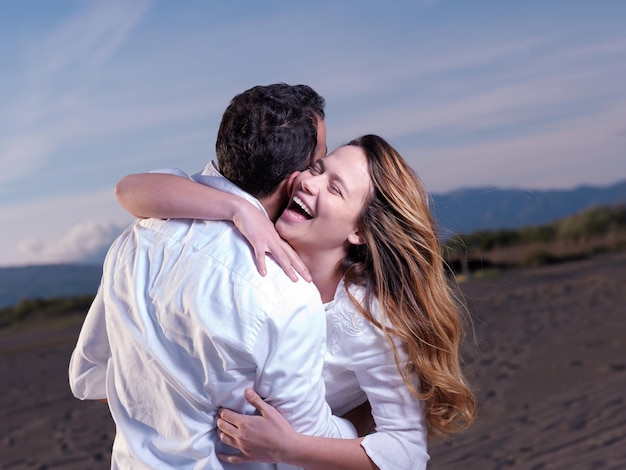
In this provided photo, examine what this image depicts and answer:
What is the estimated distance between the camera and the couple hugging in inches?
68.7

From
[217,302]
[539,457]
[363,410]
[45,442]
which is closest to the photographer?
[217,302]

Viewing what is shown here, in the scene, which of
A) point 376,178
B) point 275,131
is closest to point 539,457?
point 376,178

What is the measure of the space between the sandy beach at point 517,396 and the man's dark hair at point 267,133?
1.35m

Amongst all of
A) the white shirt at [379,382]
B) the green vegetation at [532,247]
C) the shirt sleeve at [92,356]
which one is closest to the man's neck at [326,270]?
the white shirt at [379,382]

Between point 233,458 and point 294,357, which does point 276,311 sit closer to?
point 294,357

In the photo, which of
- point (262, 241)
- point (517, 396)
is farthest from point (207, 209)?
point (517, 396)

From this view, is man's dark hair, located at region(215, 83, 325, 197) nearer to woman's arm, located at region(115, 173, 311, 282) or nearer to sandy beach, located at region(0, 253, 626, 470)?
woman's arm, located at region(115, 173, 311, 282)

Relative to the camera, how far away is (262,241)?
1807mm

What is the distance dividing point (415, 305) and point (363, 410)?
1.35 ft

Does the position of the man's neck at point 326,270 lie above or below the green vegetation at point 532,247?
above

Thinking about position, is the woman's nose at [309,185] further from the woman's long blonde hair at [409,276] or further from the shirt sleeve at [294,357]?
the shirt sleeve at [294,357]

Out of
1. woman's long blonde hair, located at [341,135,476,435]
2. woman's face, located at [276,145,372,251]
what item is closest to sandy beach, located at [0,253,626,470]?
woman's long blonde hair, located at [341,135,476,435]

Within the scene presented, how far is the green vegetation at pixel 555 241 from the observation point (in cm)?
1596

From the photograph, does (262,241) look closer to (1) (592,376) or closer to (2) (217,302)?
(2) (217,302)
